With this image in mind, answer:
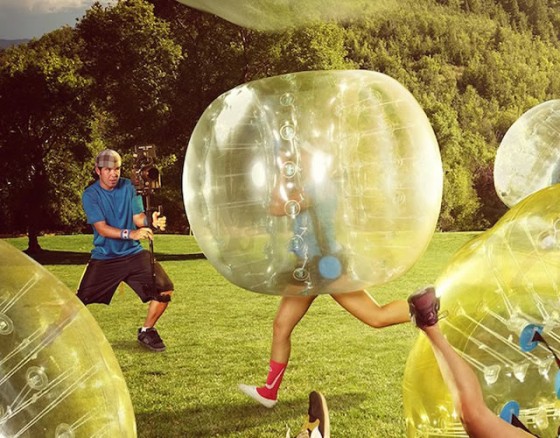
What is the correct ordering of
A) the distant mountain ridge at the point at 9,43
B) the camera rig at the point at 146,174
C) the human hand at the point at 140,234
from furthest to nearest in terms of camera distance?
1. the distant mountain ridge at the point at 9,43
2. the camera rig at the point at 146,174
3. the human hand at the point at 140,234

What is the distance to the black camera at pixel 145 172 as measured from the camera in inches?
184

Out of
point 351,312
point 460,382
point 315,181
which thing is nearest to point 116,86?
point 351,312

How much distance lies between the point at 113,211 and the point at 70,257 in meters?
6.41

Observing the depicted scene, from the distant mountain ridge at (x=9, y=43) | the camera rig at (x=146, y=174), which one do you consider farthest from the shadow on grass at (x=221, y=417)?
the distant mountain ridge at (x=9, y=43)

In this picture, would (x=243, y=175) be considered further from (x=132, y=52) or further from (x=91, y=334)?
(x=132, y=52)

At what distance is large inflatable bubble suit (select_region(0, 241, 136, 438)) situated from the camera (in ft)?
5.92

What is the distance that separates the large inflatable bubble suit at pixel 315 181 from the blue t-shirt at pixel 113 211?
5.58 feet

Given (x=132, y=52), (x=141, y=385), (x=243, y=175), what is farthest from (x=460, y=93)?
(x=243, y=175)

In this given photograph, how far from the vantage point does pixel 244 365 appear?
475 centimetres

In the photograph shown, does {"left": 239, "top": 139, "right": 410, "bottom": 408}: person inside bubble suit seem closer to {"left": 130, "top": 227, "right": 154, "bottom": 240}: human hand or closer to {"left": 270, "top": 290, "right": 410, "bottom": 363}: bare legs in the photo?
{"left": 270, "top": 290, "right": 410, "bottom": 363}: bare legs

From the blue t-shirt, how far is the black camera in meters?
0.18

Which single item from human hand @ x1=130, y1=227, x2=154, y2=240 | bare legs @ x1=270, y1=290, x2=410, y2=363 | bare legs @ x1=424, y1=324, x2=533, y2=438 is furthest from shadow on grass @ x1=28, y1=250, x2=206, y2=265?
bare legs @ x1=424, y1=324, x2=533, y2=438

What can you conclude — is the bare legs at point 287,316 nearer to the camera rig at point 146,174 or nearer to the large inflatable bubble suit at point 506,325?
the large inflatable bubble suit at point 506,325

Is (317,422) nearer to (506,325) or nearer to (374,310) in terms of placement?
(374,310)
